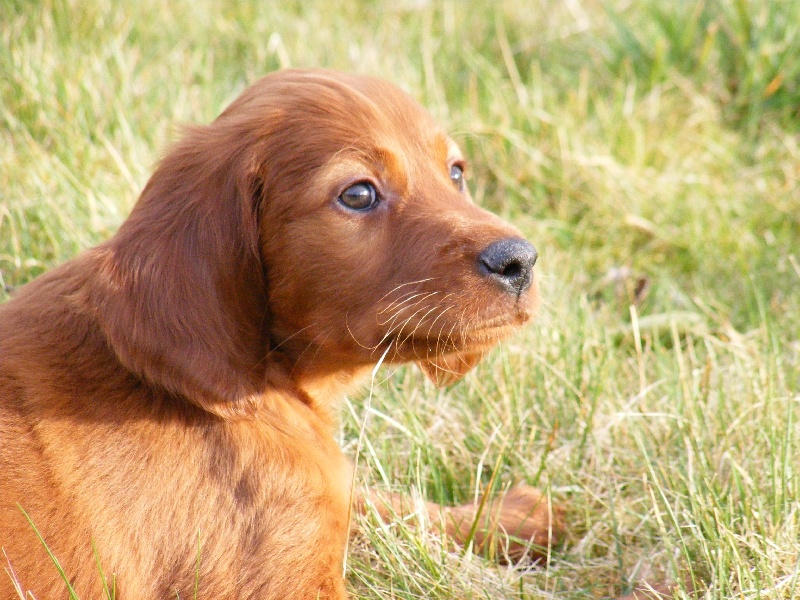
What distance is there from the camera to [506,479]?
131 inches

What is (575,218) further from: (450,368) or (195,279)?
(195,279)

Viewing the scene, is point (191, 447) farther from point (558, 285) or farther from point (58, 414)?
point (558, 285)

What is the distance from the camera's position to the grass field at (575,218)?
114 inches

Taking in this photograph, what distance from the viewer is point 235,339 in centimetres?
250

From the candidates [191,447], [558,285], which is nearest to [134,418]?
[191,447]

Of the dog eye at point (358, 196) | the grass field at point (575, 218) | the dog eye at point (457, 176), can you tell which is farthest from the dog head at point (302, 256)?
the grass field at point (575, 218)

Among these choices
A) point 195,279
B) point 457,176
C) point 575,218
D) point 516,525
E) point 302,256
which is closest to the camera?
point 195,279

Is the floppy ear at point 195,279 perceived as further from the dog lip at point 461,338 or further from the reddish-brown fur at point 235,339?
the dog lip at point 461,338

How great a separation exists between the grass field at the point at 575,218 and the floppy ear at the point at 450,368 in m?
0.24

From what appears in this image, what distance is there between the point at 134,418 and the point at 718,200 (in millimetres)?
3439

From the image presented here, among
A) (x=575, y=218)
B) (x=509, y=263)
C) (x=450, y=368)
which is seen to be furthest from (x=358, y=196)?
(x=575, y=218)

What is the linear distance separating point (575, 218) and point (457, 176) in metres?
2.01

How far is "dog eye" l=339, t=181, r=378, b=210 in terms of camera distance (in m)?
2.62

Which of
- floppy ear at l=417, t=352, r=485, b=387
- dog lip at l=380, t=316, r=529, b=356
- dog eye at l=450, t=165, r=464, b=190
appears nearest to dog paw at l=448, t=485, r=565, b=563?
floppy ear at l=417, t=352, r=485, b=387
